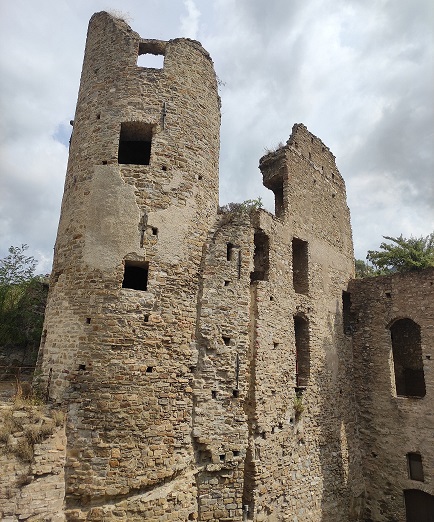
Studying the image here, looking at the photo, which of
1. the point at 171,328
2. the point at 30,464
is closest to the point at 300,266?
the point at 171,328

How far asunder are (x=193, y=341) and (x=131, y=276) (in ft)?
7.18

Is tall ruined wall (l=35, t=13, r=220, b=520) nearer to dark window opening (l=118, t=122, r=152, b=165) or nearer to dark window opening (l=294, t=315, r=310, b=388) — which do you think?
dark window opening (l=118, t=122, r=152, b=165)

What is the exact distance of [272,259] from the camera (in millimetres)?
10664

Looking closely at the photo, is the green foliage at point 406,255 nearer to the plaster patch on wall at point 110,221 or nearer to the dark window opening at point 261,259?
the dark window opening at point 261,259

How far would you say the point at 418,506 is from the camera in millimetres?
11758

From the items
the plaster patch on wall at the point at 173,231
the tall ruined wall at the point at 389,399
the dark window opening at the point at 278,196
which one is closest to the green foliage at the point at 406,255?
the tall ruined wall at the point at 389,399

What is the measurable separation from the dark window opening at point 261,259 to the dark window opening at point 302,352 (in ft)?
6.47

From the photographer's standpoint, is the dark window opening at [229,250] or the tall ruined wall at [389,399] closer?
the dark window opening at [229,250]

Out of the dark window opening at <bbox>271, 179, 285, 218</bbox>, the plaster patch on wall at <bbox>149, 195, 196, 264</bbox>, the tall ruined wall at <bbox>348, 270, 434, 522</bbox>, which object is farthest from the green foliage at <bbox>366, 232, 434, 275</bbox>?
the plaster patch on wall at <bbox>149, 195, 196, 264</bbox>

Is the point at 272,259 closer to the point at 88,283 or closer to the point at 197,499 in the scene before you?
the point at 88,283

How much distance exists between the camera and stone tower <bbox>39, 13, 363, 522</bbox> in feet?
23.6

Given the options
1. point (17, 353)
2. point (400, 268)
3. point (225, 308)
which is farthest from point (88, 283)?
point (400, 268)

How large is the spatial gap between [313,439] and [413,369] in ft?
19.0

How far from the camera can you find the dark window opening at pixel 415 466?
11727 mm
